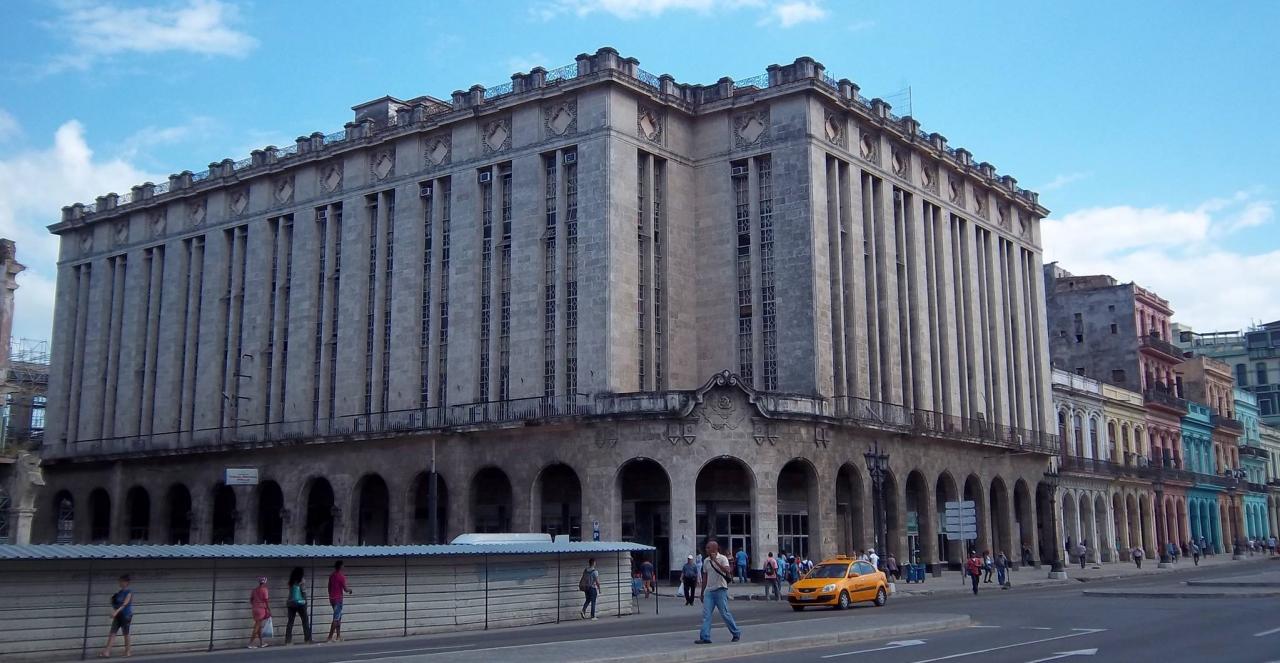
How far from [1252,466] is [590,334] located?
7145 centimetres

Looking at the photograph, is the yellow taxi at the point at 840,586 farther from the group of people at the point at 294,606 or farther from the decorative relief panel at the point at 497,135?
the decorative relief panel at the point at 497,135

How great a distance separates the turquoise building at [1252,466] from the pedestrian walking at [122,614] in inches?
3533

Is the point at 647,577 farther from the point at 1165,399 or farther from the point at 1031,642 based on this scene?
the point at 1165,399

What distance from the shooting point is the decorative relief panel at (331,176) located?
189 ft

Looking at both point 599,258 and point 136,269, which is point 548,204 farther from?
point 136,269

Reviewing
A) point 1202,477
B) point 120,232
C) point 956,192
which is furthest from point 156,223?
point 1202,477

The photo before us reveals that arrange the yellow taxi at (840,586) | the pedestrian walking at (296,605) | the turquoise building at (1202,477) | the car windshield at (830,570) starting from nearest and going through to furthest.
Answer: the pedestrian walking at (296,605), the yellow taxi at (840,586), the car windshield at (830,570), the turquoise building at (1202,477)

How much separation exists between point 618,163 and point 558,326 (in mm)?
7052

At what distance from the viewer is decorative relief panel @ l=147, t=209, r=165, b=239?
65.6 m

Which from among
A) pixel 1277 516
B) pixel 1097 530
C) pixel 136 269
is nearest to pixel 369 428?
pixel 136 269

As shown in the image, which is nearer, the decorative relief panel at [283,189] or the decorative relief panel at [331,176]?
the decorative relief panel at [331,176]

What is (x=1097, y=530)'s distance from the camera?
73000mm

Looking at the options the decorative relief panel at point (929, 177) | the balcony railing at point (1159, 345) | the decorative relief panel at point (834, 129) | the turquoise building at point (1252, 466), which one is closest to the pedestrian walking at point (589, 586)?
the decorative relief panel at point (834, 129)

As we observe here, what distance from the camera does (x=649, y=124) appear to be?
50.6m
